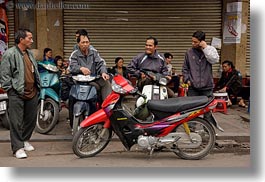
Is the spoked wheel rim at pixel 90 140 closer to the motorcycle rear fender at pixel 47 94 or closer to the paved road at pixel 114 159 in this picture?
the paved road at pixel 114 159

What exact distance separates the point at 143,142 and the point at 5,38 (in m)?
5.59

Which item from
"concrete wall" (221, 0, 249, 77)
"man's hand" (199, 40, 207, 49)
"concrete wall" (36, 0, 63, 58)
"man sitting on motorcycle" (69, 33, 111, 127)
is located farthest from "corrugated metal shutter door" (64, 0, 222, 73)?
"man's hand" (199, 40, 207, 49)

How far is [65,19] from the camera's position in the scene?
366 inches

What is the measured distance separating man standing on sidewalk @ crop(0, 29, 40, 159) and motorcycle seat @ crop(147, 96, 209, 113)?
1.62 m

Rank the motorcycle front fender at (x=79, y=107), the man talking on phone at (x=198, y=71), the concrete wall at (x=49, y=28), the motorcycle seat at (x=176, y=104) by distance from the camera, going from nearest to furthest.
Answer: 1. the motorcycle seat at (x=176, y=104)
2. the motorcycle front fender at (x=79, y=107)
3. the man talking on phone at (x=198, y=71)
4. the concrete wall at (x=49, y=28)

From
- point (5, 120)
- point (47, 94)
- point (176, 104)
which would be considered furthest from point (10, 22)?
point (176, 104)

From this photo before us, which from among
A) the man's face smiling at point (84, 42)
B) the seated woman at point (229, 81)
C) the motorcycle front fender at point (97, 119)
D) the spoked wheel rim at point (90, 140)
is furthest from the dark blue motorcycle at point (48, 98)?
the seated woman at point (229, 81)

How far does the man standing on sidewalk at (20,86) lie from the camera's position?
16.0 feet

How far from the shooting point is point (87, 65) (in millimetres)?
5543

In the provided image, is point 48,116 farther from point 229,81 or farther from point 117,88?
point 229,81

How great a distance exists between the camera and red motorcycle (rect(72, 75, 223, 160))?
484cm

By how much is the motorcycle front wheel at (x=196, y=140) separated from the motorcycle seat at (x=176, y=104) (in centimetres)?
23

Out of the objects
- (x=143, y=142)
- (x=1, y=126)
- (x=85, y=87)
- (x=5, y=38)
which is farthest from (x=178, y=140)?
(x=5, y=38)

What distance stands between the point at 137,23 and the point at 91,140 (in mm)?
5023
